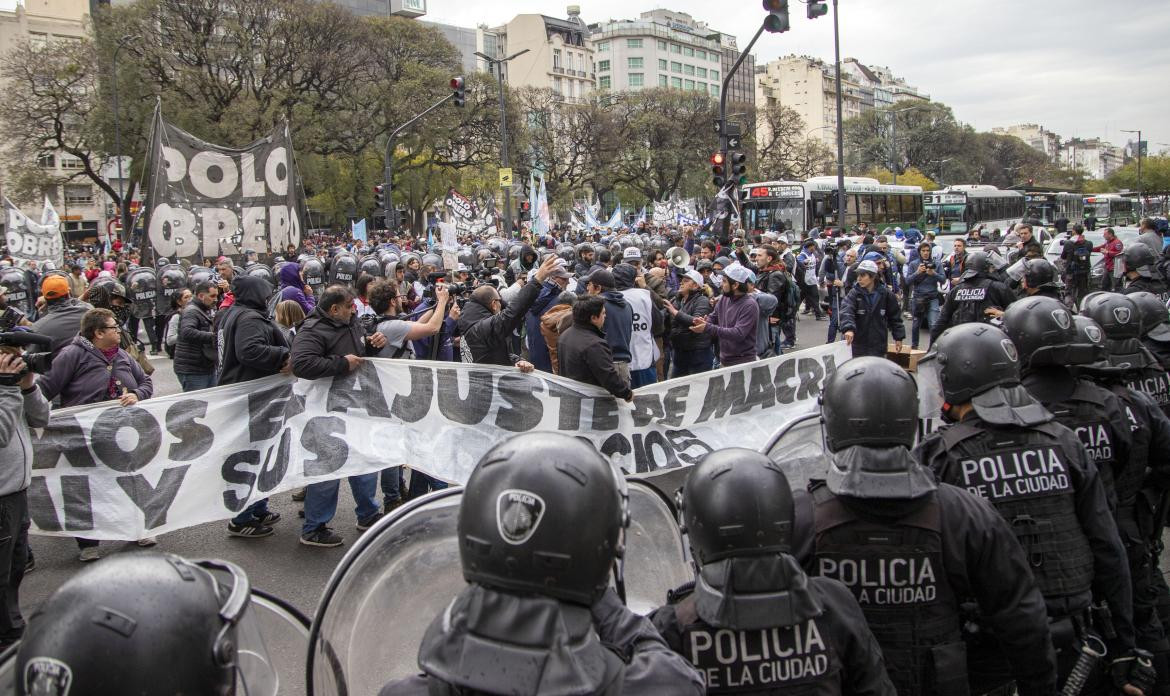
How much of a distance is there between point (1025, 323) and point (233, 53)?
38143 millimetres

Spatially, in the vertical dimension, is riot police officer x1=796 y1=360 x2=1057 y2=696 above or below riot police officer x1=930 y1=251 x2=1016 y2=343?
below

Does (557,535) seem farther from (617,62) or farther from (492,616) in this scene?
(617,62)

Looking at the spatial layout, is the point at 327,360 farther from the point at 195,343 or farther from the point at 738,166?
the point at 738,166

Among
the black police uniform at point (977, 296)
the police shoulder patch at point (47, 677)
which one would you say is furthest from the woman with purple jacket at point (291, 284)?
the police shoulder patch at point (47, 677)

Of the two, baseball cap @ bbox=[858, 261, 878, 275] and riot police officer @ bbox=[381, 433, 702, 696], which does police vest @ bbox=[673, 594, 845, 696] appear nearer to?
riot police officer @ bbox=[381, 433, 702, 696]

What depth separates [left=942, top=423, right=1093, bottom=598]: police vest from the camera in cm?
295

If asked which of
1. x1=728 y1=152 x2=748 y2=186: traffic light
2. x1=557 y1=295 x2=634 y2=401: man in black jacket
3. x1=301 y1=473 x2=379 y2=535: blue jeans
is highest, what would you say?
x1=728 y1=152 x2=748 y2=186: traffic light

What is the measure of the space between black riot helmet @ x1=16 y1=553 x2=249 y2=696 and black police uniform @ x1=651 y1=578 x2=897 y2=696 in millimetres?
1048

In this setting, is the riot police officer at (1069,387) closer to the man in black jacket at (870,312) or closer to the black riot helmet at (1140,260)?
the man in black jacket at (870,312)

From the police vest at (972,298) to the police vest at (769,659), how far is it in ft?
24.7

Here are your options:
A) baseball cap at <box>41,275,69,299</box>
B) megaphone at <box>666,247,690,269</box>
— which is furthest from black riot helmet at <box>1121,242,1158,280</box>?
baseball cap at <box>41,275,69,299</box>

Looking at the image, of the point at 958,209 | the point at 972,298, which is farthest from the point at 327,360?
the point at 958,209

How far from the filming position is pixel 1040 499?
296 cm

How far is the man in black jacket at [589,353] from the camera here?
619 cm
